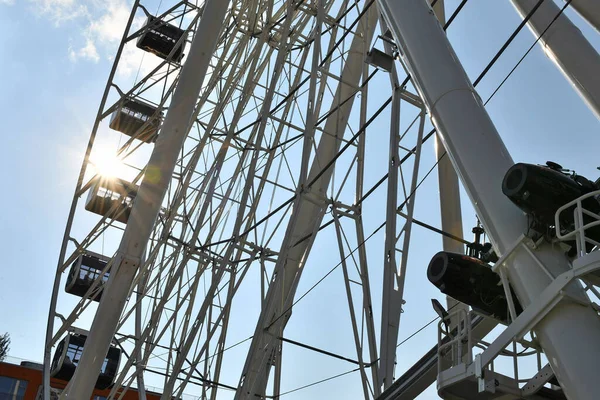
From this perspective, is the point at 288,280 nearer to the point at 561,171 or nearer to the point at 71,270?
the point at 561,171

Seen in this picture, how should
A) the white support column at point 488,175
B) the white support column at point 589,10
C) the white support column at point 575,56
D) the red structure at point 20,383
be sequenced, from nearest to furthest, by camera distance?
the white support column at point 488,175
the white support column at point 575,56
the white support column at point 589,10
the red structure at point 20,383

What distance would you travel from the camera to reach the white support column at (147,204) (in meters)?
13.1

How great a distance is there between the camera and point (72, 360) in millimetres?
25047

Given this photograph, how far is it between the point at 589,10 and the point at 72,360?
1981cm

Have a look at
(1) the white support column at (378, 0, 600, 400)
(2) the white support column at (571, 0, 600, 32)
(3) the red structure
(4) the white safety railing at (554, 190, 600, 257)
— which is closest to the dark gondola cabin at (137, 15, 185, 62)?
(2) the white support column at (571, 0, 600, 32)

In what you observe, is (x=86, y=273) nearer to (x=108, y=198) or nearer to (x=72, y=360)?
(x=108, y=198)

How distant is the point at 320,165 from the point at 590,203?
1125 centimetres

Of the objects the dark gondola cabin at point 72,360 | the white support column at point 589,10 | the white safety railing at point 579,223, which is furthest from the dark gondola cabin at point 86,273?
the white safety railing at point 579,223

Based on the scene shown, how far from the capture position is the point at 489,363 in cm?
588

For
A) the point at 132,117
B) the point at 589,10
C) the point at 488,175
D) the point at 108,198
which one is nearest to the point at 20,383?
the point at 108,198

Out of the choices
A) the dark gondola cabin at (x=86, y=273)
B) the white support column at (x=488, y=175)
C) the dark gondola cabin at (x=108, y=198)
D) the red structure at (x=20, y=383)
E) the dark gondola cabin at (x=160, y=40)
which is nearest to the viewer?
the white support column at (x=488, y=175)

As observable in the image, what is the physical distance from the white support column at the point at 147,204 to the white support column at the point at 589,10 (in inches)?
253

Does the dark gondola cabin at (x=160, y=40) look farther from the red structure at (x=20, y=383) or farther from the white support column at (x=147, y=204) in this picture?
the red structure at (x=20, y=383)

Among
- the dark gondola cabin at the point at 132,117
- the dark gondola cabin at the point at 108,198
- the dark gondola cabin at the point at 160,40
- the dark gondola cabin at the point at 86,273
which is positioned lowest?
the dark gondola cabin at the point at 86,273
